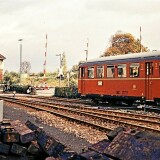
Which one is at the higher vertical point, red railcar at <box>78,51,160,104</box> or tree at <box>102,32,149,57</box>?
tree at <box>102,32,149,57</box>

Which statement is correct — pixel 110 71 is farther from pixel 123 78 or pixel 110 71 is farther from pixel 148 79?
pixel 148 79

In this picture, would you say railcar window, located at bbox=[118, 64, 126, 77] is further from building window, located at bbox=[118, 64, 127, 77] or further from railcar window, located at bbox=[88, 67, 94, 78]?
railcar window, located at bbox=[88, 67, 94, 78]

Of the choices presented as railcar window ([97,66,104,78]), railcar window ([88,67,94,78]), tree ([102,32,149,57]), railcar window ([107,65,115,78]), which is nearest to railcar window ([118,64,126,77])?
railcar window ([107,65,115,78])

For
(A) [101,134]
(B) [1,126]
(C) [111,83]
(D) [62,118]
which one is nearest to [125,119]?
(D) [62,118]

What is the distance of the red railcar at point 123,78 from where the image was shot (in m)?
21.2

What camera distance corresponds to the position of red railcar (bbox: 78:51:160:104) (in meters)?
21.2

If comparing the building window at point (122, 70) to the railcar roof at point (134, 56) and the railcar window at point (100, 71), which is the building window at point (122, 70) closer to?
the railcar roof at point (134, 56)

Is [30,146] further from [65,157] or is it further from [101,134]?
[101,134]

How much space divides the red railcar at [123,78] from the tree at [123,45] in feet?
168

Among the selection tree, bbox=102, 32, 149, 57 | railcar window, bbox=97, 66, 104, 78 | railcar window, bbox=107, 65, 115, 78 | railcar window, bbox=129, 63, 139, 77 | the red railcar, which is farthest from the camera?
tree, bbox=102, 32, 149, 57

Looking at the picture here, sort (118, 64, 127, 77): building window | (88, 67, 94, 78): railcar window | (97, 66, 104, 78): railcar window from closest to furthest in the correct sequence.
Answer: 1. (118, 64, 127, 77): building window
2. (97, 66, 104, 78): railcar window
3. (88, 67, 94, 78): railcar window

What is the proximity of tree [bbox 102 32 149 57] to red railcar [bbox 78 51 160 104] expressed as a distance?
51150 mm

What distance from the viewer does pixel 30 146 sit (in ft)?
23.1

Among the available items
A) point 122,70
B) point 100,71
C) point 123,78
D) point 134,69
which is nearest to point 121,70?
point 122,70
